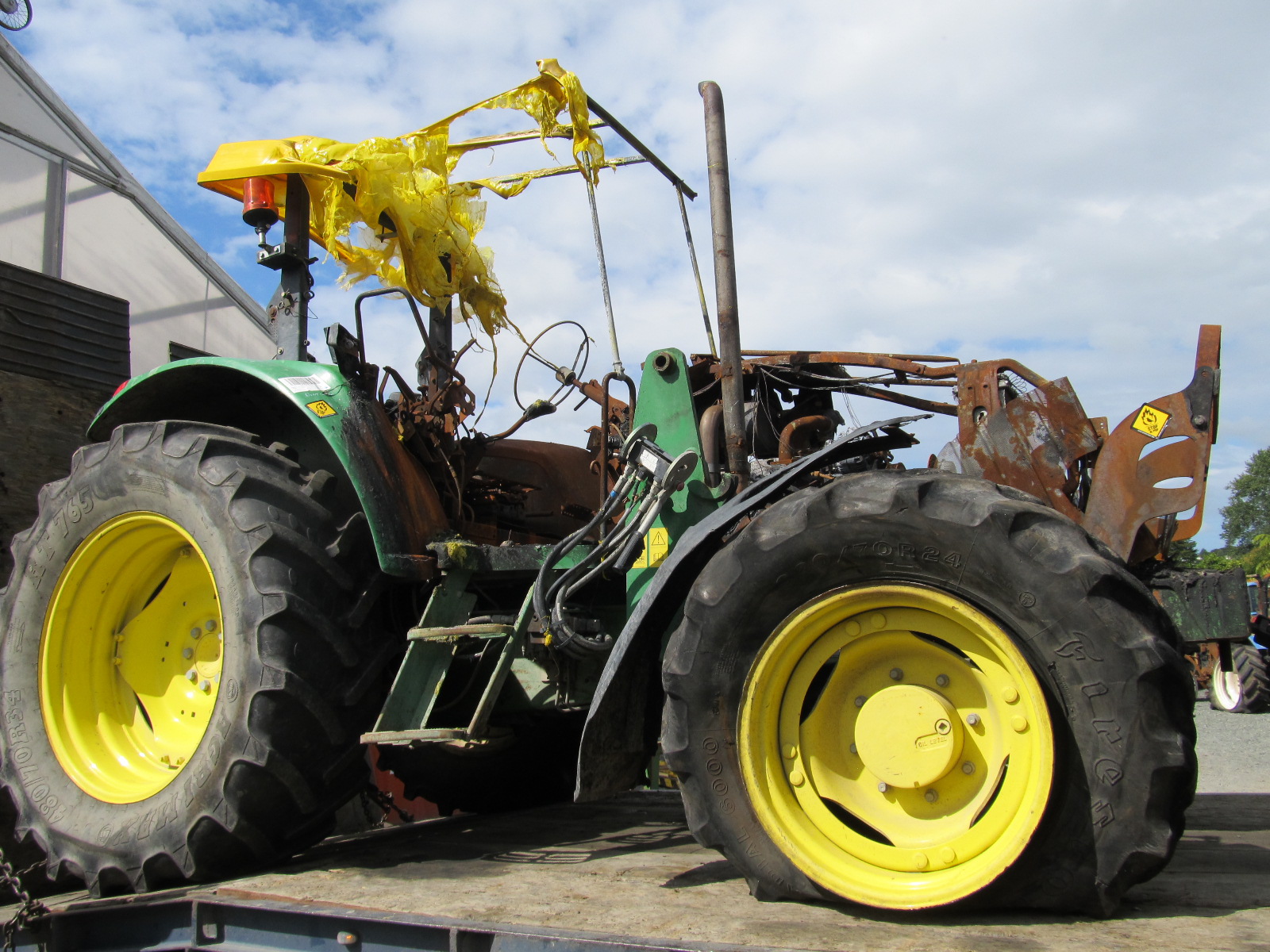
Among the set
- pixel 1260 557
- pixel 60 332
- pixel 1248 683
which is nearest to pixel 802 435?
pixel 60 332

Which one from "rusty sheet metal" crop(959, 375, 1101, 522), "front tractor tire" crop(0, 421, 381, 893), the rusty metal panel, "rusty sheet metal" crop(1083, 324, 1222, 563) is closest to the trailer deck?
"front tractor tire" crop(0, 421, 381, 893)

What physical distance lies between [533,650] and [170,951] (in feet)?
4.21

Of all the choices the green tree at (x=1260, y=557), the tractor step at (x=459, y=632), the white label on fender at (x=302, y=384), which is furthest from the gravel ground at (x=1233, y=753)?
the green tree at (x=1260, y=557)

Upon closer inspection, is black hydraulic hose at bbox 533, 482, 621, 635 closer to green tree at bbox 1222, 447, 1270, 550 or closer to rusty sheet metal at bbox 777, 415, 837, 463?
rusty sheet metal at bbox 777, 415, 837, 463

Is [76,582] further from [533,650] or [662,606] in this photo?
[662,606]

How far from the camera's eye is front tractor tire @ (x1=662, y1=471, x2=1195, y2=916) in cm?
211

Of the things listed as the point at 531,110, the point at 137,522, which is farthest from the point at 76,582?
the point at 531,110

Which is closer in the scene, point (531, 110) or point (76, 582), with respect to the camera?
point (76, 582)

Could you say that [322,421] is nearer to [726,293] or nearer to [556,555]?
[556,555]

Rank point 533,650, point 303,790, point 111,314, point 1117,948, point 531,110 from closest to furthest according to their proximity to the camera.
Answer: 1. point 1117,948
2. point 303,790
3. point 533,650
4. point 531,110
5. point 111,314

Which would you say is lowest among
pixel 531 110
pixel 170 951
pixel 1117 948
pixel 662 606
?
pixel 170 951

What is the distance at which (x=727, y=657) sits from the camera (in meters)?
2.49

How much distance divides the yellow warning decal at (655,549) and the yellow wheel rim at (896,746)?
0.84m

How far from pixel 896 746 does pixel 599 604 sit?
1.49 metres
